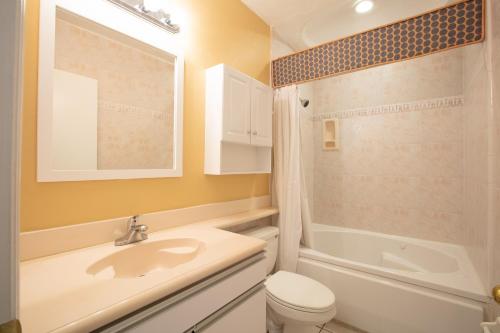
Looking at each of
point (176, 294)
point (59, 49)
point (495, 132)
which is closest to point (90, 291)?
point (176, 294)

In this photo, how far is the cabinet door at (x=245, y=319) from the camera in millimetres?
839

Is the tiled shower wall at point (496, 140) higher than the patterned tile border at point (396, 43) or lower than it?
lower

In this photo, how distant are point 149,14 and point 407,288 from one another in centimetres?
220

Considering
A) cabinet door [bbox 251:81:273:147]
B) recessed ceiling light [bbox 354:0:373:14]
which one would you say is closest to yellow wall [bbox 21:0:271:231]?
cabinet door [bbox 251:81:273:147]

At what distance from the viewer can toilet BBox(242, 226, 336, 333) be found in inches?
48.8

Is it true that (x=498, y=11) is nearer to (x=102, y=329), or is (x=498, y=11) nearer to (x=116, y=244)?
(x=102, y=329)

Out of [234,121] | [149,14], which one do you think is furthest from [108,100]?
[234,121]

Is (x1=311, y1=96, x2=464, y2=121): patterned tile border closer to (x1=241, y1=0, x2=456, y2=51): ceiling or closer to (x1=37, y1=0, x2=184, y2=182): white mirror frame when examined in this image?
(x1=241, y1=0, x2=456, y2=51): ceiling

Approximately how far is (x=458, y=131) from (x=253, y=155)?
183 centimetres

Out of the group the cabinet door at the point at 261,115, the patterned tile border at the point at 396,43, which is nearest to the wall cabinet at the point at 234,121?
the cabinet door at the point at 261,115

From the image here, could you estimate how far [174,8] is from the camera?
53.8 inches

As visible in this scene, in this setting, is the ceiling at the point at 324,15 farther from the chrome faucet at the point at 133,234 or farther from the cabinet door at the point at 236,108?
the chrome faucet at the point at 133,234

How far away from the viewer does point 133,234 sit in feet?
3.56

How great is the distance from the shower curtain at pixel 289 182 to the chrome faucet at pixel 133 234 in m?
1.17
